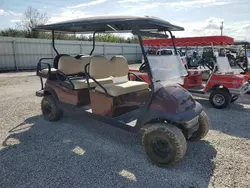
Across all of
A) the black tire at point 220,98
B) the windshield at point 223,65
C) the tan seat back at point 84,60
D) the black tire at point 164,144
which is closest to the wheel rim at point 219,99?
the black tire at point 220,98

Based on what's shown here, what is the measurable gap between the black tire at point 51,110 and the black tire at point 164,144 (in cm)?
207

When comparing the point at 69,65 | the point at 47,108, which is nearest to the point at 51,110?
the point at 47,108

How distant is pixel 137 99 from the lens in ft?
10.7

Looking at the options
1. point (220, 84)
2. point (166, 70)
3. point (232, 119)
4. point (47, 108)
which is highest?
point (166, 70)

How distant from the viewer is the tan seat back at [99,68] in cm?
373

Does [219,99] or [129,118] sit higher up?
[129,118]

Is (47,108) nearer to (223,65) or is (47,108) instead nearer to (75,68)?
(75,68)

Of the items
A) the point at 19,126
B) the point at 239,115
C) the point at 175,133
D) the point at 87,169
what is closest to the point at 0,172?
the point at 87,169

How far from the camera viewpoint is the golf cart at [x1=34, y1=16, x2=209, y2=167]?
2578mm

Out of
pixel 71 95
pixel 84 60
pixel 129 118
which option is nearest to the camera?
pixel 129 118

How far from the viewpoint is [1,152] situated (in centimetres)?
295

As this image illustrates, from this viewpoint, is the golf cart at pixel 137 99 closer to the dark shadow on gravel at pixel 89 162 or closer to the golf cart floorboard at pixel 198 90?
the dark shadow on gravel at pixel 89 162

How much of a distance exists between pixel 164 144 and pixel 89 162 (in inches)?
38.2

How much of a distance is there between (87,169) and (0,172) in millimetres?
1001
